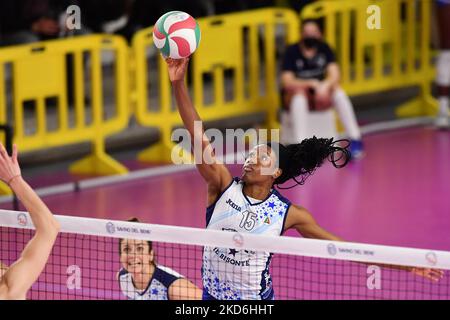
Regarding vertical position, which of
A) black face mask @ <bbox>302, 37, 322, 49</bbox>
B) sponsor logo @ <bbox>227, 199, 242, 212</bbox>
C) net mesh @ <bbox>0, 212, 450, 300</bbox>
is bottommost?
net mesh @ <bbox>0, 212, 450, 300</bbox>

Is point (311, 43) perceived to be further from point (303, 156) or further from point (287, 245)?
point (287, 245)

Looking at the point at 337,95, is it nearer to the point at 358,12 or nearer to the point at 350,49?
the point at 358,12

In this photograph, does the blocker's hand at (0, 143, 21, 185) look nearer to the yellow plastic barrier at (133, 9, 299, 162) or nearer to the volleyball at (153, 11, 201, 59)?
the volleyball at (153, 11, 201, 59)

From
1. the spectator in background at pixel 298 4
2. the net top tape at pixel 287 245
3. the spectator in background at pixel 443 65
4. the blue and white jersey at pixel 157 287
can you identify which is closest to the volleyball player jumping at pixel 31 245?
the net top tape at pixel 287 245

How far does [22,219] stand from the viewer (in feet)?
28.1

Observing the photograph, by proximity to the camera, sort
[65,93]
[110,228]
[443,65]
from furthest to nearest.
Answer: [443,65] < [65,93] < [110,228]

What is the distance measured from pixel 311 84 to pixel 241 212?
25.3 ft

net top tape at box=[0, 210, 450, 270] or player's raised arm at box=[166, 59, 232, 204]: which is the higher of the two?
player's raised arm at box=[166, 59, 232, 204]

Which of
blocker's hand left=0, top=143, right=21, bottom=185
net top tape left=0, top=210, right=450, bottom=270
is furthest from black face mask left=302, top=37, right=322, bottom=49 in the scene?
blocker's hand left=0, top=143, right=21, bottom=185

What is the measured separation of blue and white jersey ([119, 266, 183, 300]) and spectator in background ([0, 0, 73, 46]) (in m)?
7.38

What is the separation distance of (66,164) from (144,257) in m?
6.80

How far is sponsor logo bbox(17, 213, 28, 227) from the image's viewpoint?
855 centimetres

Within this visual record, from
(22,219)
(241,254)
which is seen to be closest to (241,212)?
(241,254)

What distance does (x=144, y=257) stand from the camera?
9211 mm
